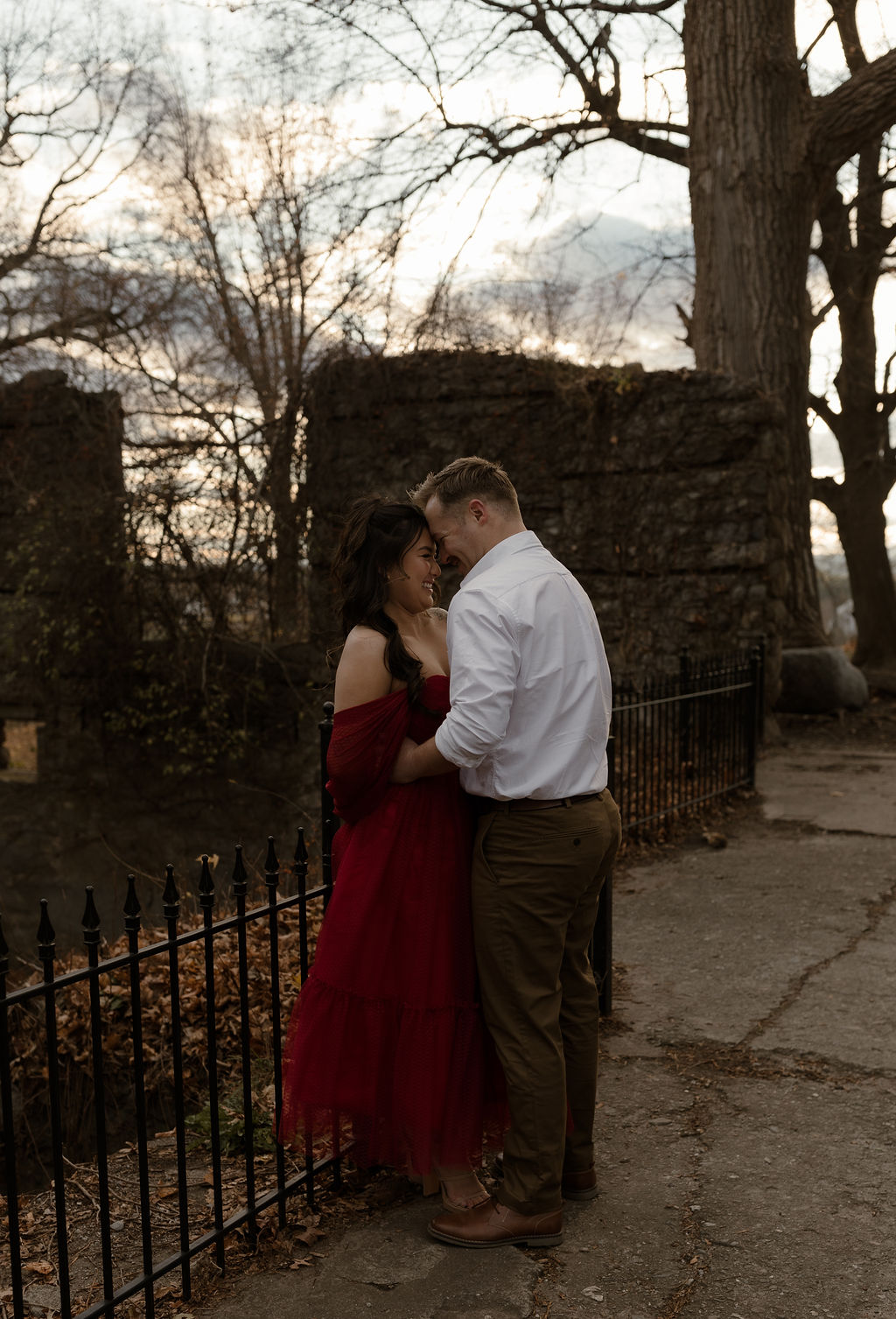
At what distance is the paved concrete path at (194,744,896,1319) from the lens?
9.06 feet

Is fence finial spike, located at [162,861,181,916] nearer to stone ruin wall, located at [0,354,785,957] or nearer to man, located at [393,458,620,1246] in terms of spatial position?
man, located at [393,458,620,1246]

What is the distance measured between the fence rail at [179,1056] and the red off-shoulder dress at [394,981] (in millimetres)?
230

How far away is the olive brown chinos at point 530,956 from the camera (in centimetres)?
289

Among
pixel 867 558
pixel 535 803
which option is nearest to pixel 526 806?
pixel 535 803

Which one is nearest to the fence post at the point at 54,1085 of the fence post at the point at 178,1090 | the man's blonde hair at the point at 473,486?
the fence post at the point at 178,1090

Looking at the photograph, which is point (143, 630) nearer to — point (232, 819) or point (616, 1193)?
point (232, 819)

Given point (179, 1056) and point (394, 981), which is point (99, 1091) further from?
point (394, 981)

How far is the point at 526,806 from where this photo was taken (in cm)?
294

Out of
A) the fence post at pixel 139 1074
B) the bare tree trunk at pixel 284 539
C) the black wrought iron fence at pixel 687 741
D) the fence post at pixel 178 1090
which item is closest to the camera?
the fence post at pixel 139 1074

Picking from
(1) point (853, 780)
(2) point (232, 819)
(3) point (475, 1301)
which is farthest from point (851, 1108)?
(2) point (232, 819)

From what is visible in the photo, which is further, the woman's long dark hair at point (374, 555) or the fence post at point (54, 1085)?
the woman's long dark hair at point (374, 555)

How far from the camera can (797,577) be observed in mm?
12719

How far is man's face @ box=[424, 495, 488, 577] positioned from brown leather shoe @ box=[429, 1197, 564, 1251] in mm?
1718

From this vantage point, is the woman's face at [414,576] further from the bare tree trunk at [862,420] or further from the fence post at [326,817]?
the bare tree trunk at [862,420]
